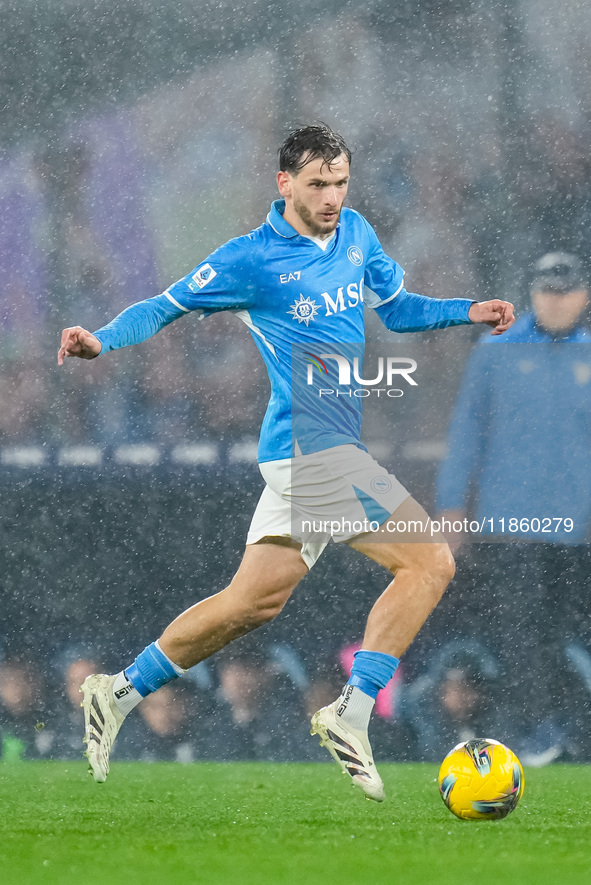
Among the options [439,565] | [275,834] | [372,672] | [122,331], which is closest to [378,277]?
[122,331]

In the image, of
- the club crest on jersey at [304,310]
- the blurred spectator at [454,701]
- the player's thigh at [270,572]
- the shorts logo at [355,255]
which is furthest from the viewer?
the blurred spectator at [454,701]

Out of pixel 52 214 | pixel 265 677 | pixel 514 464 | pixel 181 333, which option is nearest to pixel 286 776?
pixel 265 677

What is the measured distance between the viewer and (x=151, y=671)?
4.25 metres

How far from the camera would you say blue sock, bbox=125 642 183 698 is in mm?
4238

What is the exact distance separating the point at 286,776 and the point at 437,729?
135 centimetres

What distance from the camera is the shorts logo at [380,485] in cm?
394

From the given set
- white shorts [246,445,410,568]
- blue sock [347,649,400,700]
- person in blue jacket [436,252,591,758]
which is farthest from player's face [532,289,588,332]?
blue sock [347,649,400,700]

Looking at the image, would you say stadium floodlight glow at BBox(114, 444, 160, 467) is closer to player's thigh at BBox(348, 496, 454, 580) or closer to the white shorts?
the white shorts

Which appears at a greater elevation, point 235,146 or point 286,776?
point 235,146

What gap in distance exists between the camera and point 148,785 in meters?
4.99

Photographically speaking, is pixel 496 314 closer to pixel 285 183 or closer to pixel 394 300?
pixel 394 300

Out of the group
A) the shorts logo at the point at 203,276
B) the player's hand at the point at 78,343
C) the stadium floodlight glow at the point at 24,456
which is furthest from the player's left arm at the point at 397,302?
the stadium floodlight glow at the point at 24,456

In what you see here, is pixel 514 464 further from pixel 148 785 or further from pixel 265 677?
pixel 148 785

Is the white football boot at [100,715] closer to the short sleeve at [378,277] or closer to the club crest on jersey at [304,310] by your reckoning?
the club crest on jersey at [304,310]
